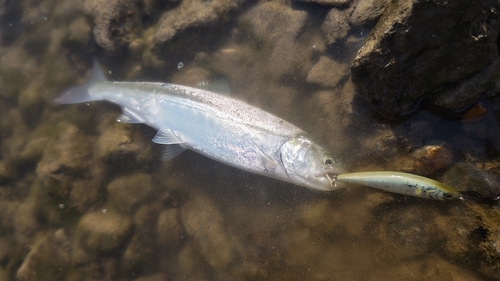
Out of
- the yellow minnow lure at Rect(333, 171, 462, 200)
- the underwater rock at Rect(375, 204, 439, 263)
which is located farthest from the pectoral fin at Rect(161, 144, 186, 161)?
the underwater rock at Rect(375, 204, 439, 263)

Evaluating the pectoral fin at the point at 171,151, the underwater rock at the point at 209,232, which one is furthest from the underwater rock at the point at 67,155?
the underwater rock at the point at 209,232

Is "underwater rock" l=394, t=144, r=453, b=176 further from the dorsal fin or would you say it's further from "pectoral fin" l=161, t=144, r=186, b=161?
"pectoral fin" l=161, t=144, r=186, b=161

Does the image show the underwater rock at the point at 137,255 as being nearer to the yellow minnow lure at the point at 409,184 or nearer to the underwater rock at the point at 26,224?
the underwater rock at the point at 26,224

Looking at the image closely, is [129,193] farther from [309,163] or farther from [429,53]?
[429,53]

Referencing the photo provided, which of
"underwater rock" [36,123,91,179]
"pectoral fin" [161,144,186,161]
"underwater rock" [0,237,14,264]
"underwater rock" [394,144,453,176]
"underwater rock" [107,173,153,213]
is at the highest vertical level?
"underwater rock" [394,144,453,176]

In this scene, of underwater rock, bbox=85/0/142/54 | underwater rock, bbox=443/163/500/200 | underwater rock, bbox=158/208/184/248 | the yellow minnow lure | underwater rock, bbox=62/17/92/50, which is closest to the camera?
the yellow minnow lure

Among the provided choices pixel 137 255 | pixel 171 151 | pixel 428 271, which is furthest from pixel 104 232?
pixel 428 271
